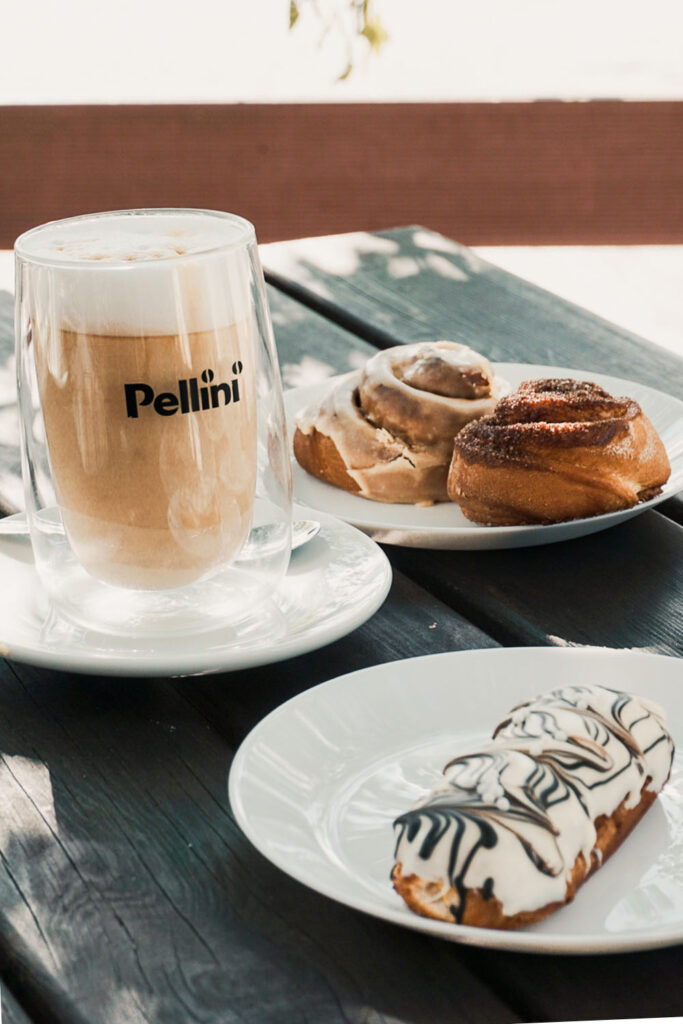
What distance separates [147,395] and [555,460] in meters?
0.37

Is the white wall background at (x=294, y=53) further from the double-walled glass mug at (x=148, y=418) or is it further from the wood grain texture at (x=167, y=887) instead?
the wood grain texture at (x=167, y=887)

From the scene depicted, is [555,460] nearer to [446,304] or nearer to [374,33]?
[374,33]

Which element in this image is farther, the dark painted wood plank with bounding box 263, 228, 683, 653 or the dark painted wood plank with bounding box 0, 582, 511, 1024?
the dark painted wood plank with bounding box 263, 228, 683, 653

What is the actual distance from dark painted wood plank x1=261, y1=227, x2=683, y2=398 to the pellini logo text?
0.71m

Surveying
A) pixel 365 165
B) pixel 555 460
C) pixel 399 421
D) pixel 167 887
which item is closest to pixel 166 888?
pixel 167 887

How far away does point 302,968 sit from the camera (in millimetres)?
598

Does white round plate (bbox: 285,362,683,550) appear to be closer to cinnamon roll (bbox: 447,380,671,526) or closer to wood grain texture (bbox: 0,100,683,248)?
cinnamon roll (bbox: 447,380,671,526)

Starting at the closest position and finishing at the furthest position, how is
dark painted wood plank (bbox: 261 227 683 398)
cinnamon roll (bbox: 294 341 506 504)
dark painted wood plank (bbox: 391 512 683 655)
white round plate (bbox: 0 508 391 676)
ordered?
1. white round plate (bbox: 0 508 391 676)
2. dark painted wood plank (bbox: 391 512 683 655)
3. cinnamon roll (bbox: 294 341 506 504)
4. dark painted wood plank (bbox: 261 227 683 398)

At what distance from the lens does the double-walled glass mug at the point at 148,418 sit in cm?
83

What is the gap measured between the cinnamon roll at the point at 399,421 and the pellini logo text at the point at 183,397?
0.31 meters

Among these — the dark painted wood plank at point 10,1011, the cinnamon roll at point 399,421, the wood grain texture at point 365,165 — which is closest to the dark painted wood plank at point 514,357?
the cinnamon roll at point 399,421

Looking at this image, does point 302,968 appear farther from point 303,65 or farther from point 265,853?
point 303,65

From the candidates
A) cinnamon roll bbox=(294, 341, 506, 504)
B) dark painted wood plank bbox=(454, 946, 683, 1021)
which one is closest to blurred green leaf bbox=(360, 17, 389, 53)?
cinnamon roll bbox=(294, 341, 506, 504)

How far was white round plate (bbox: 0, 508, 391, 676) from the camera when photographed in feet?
2.61
